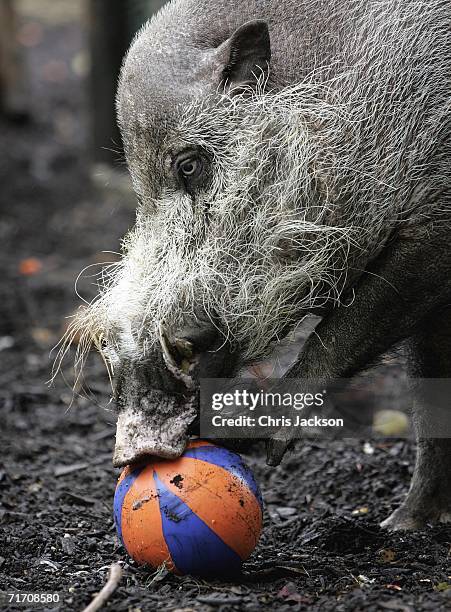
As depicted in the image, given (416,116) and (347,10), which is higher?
(347,10)

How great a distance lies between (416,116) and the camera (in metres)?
4.12

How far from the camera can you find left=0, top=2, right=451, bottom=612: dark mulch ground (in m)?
3.69

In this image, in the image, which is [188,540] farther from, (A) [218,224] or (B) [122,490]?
(A) [218,224]

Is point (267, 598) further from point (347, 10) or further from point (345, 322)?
point (347, 10)

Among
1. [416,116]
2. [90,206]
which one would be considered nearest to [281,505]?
[416,116]

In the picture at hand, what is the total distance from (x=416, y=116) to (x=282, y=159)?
0.55 meters

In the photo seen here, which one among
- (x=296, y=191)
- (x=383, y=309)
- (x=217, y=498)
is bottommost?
(x=217, y=498)

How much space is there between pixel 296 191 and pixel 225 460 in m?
1.06

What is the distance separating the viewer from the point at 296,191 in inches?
161

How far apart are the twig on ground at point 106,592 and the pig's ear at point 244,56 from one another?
74.4 inches

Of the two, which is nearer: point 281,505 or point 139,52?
point 139,52

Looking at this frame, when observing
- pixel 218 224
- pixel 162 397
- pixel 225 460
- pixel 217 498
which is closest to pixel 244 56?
pixel 218 224

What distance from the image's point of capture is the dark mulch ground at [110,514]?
12.1 feet

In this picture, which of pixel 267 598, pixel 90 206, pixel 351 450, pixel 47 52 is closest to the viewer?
pixel 267 598
